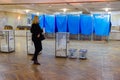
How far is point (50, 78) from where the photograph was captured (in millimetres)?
4207

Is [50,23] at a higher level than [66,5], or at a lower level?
lower

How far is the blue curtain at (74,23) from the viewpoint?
40.0 feet

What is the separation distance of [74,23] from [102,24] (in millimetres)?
1705

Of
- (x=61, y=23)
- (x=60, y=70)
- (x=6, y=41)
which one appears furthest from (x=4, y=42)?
(x=61, y=23)

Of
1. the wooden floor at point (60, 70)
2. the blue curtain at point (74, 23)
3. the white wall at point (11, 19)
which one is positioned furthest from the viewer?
the white wall at point (11, 19)

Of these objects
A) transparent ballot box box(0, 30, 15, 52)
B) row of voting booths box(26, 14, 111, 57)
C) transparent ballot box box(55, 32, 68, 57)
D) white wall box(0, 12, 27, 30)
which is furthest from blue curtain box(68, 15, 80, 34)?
white wall box(0, 12, 27, 30)

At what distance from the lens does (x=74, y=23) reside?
12.2m

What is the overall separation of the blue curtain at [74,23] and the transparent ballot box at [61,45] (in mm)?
5616

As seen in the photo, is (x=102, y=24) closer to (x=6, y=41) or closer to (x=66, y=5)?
(x=66, y=5)

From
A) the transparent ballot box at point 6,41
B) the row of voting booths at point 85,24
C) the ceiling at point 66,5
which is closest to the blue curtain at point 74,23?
the row of voting booths at point 85,24

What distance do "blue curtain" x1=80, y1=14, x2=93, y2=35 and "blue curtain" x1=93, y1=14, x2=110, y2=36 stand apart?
1.03 feet

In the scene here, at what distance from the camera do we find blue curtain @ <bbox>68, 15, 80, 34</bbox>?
12.2 meters

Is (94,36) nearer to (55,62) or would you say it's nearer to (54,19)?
(54,19)

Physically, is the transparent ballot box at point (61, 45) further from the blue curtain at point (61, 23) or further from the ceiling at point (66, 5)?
the blue curtain at point (61, 23)
